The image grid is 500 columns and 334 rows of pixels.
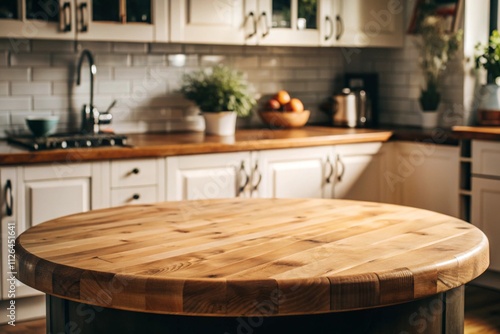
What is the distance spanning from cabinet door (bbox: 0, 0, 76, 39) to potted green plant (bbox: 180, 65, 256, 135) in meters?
0.90

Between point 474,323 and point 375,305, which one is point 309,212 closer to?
point 375,305

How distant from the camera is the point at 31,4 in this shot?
3.95 meters

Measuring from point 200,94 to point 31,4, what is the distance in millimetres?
1150

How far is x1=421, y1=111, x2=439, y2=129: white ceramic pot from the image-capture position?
5188mm

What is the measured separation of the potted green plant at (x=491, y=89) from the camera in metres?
4.80

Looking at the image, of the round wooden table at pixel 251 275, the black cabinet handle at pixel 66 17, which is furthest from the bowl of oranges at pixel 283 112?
the round wooden table at pixel 251 275

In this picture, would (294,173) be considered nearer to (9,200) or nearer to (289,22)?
(289,22)

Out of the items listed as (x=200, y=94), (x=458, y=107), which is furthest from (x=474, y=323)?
(x=200, y=94)

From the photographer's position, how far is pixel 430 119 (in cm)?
520

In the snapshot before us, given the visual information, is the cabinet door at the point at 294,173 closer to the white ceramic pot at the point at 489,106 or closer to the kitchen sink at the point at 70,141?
the kitchen sink at the point at 70,141

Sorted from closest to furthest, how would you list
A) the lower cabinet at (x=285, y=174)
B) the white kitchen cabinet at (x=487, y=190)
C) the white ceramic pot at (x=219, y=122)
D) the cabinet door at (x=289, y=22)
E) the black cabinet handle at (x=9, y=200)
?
1. the black cabinet handle at (x=9, y=200)
2. the lower cabinet at (x=285, y=174)
3. the white kitchen cabinet at (x=487, y=190)
4. the white ceramic pot at (x=219, y=122)
5. the cabinet door at (x=289, y=22)

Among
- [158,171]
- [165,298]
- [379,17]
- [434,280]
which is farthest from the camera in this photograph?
[379,17]

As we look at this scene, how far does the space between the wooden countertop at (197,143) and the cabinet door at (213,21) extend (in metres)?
0.60

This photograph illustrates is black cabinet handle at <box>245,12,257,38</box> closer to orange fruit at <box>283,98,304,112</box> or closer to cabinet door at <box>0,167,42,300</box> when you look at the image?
orange fruit at <box>283,98,304,112</box>
